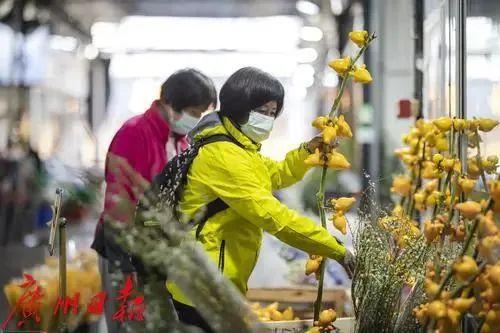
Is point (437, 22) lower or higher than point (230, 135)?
higher

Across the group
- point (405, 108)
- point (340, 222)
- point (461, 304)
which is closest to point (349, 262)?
point (340, 222)

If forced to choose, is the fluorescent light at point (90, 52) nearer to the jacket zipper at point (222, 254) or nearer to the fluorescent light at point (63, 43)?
the fluorescent light at point (63, 43)

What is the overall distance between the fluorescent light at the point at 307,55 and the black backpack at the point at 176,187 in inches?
18.0

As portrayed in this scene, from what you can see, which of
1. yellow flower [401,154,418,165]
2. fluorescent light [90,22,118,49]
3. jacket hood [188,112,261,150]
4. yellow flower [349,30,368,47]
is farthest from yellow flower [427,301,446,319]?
fluorescent light [90,22,118,49]

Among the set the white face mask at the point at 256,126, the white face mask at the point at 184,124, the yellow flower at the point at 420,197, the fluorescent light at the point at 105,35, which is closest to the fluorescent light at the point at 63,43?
the fluorescent light at the point at 105,35

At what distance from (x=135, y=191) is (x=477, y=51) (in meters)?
0.90

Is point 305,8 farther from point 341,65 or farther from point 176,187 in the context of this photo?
point 176,187

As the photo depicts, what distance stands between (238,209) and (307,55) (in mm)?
597

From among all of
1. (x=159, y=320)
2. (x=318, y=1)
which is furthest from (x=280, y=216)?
(x=318, y=1)

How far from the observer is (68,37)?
2.59m

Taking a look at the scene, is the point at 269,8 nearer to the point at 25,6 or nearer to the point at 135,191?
the point at 135,191

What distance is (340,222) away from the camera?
1881 millimetres

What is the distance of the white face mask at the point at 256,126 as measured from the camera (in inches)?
72.6

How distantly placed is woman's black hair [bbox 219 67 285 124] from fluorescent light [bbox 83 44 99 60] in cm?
61
